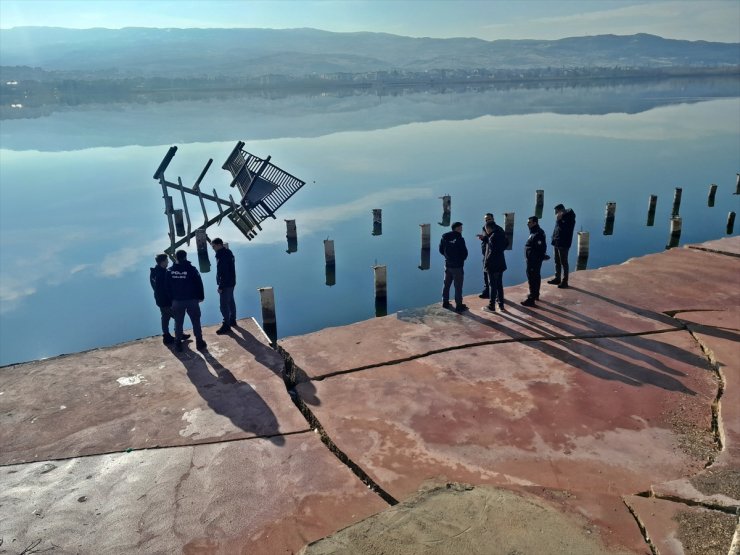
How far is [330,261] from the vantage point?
1917 centimetres

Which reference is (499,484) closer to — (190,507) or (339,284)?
(190,507)

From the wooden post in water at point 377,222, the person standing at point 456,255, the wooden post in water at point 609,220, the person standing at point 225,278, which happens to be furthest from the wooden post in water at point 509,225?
the person standing at point 225,278

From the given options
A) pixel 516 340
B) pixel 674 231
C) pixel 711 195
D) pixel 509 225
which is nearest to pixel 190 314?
pixel 516 340

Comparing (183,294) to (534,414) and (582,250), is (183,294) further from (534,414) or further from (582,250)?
(582,250)

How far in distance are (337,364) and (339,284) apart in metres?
11.2

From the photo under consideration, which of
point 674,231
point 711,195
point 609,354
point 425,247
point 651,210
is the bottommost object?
point 425,247

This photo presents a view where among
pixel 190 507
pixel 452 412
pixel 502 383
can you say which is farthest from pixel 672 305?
pixel 190 507

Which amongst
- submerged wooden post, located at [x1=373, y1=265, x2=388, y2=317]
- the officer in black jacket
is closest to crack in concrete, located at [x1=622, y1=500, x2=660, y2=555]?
the officer in black jacket

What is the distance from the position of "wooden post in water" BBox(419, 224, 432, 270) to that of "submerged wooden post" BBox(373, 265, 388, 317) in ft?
15.5

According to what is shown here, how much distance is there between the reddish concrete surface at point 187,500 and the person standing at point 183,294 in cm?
274

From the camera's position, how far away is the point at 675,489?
15.0ft

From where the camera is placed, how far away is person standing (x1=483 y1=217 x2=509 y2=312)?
29.9ft

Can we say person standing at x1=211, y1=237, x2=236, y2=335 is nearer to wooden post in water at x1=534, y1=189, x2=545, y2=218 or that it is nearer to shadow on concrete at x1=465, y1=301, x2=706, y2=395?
shadow on concrete at x1=465, y1=301, x2=706, y2=395

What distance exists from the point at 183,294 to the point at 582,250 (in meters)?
14.2
